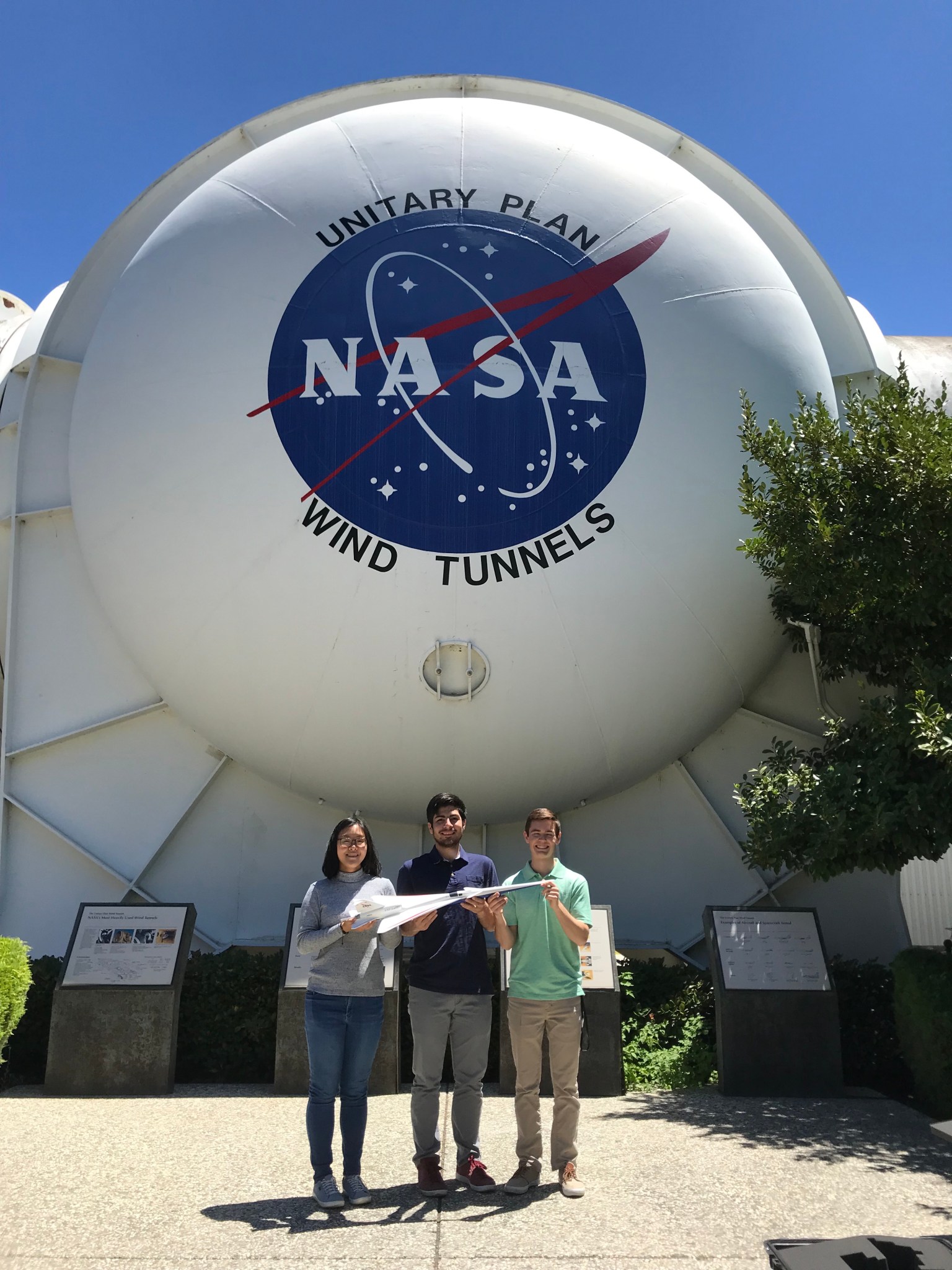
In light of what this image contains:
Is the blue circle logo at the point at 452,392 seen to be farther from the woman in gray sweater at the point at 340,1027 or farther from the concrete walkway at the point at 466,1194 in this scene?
the concrete walkway at the point at 466,1194

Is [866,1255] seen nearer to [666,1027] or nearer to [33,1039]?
[666,1027]

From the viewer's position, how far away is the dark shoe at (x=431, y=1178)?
14.8 feet

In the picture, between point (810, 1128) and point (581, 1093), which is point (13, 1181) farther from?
point (810, 1128)

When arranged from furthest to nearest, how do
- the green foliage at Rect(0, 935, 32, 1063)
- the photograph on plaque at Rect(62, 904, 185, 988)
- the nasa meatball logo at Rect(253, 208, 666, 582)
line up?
1. the nasa meatball logo at Rect(253, 208, 666, 582)
2. the photograph on plaque at Rect(62, 904, 185, 988)
3. the green foliage at Rect(0, 935, 32, 1063)

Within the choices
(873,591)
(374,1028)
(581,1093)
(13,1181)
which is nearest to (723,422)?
(873,591)

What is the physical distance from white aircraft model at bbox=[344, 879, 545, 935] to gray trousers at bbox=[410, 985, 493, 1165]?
1.44 ft

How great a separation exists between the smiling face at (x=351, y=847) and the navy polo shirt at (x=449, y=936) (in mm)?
233

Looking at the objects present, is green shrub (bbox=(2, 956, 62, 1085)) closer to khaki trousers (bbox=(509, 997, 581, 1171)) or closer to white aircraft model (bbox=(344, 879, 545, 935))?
white aircraft model (bbox=(344, 879, 545, 935))

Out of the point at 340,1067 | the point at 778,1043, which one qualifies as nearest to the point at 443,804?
the point at 340,1067

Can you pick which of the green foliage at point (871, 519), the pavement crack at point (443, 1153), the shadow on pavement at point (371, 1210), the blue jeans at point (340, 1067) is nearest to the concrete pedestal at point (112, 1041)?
the pavement crack at point (443, 1153)

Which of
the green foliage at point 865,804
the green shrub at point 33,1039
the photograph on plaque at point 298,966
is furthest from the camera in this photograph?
the green shrub at point 33,1039

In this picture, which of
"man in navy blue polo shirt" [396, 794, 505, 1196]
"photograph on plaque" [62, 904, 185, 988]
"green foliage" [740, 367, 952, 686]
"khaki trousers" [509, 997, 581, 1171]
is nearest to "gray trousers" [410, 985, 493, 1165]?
"man in navy blue polo shirt" [396, 794, 505, 1196]

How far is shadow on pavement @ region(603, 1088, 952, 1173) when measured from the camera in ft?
17.4

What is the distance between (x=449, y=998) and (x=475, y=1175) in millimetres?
751
